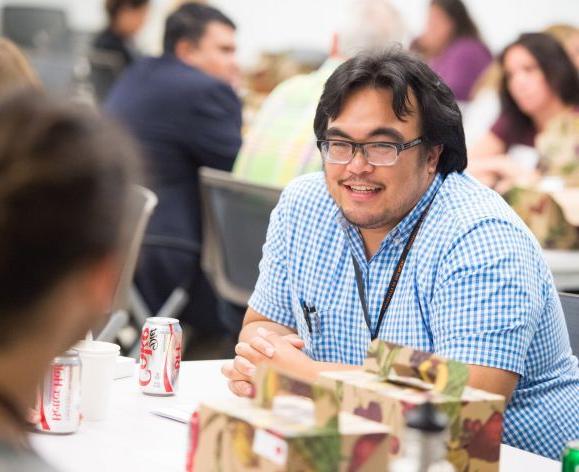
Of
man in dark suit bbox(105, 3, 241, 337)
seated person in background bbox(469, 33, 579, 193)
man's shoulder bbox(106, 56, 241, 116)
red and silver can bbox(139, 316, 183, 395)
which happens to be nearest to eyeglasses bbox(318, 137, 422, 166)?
red and silver can bbox(139, 316, 183, 395)

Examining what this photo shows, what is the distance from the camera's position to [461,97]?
24.0 ft

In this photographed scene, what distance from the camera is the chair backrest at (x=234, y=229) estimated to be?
3.71 m

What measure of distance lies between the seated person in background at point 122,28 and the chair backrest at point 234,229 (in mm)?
4751

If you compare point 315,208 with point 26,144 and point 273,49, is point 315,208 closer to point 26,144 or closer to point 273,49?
point 26,144

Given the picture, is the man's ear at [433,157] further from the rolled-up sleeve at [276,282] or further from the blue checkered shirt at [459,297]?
the rolled-up sleeve at [276,282]

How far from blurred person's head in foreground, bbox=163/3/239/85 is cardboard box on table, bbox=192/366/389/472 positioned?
12.3ft

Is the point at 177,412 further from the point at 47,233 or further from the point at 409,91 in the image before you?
the point at 47,233

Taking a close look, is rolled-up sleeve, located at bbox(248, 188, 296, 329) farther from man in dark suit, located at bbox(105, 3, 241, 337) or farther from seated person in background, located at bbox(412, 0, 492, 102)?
seated person in background, located at bbox(412, 0, 492, 102)

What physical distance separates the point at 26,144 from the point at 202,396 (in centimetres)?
134

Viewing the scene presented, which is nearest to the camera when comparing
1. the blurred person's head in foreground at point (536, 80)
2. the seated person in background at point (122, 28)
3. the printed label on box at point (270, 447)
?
the printed label on box at point (270, 447)

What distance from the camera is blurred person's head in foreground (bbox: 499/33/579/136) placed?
5062mm

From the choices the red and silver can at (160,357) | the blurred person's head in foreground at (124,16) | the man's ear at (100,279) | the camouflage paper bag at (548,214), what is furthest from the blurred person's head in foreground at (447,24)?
the man's ear at (100,279)

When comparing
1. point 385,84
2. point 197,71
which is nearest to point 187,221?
point 197,71

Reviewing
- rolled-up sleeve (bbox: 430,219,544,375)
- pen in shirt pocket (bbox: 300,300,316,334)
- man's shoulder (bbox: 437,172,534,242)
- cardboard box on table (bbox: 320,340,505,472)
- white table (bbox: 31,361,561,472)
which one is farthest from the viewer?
pen in shirt pocket (bbox: 300,300,316,334)
